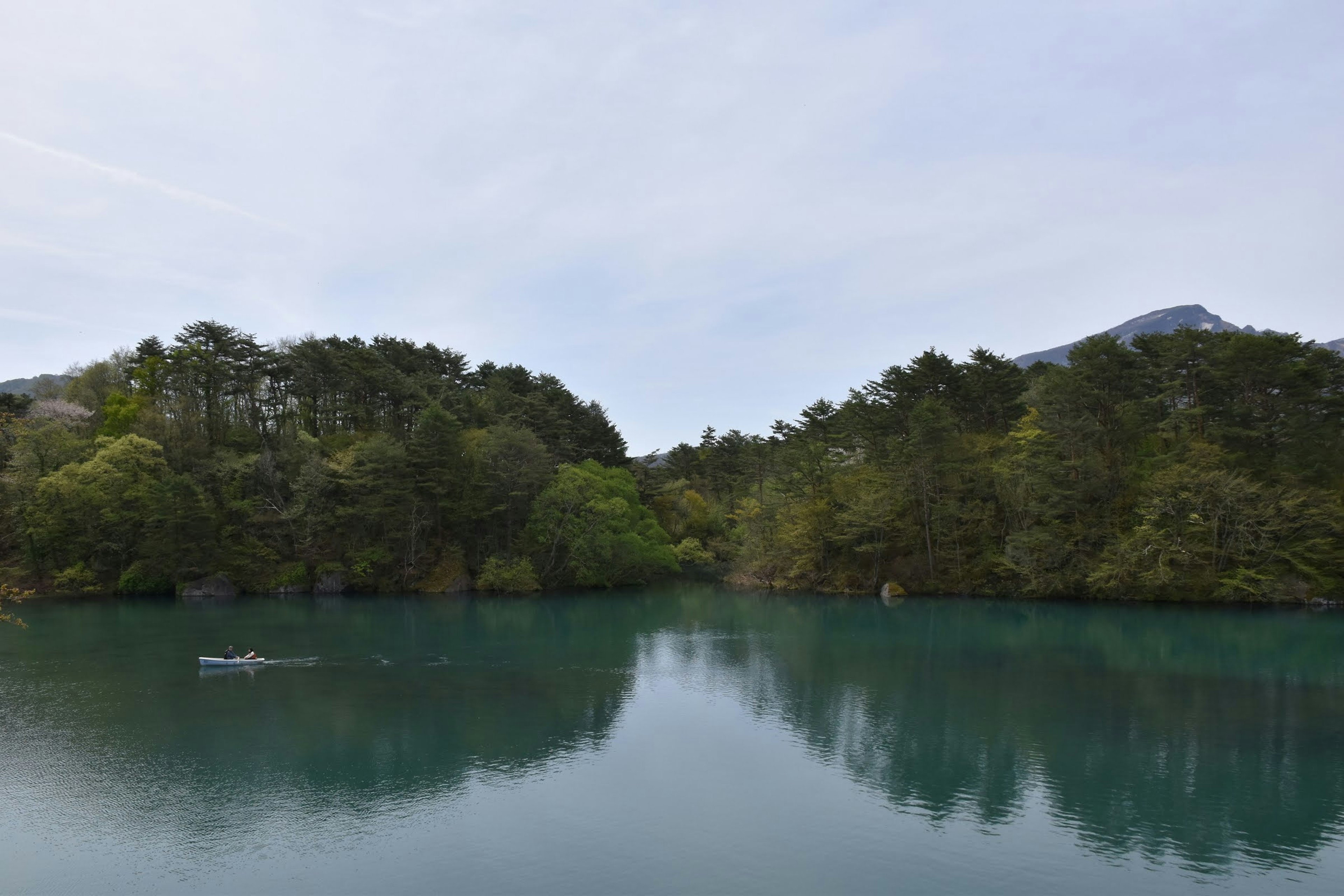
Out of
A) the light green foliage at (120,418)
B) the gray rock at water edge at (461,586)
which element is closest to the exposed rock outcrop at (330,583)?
the gray rock at water edge at (461,586)

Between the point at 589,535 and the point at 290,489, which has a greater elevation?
the point at 290,489

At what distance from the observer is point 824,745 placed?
767 inches

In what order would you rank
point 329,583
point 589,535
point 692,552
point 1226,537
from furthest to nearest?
point 692,552, point 589,535, point 329,583, point 1226,537

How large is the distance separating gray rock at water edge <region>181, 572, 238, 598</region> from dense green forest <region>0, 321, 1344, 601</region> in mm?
856

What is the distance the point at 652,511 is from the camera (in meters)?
64.6

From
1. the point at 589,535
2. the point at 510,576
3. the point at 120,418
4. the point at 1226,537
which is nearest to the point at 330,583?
the point at 510,576

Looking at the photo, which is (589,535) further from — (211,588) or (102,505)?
(102,505)

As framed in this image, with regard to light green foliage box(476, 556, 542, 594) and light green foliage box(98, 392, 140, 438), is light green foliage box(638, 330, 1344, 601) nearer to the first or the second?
light green foliage box(476, 556, 542, 594)

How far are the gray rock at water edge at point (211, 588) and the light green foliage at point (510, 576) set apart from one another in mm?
16619

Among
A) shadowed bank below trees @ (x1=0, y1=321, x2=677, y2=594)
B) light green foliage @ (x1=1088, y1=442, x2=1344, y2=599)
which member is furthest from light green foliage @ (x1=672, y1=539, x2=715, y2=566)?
light green foliage @ (x1=1088, y1=442, x2=1344, y2=599)

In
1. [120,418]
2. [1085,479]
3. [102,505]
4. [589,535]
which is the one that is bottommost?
[589,535]

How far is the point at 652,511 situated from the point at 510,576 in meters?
14.9

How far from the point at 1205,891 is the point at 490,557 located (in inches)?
1867

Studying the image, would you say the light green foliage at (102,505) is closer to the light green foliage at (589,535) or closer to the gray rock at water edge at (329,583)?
the gray rock at water edge at (329,583)
